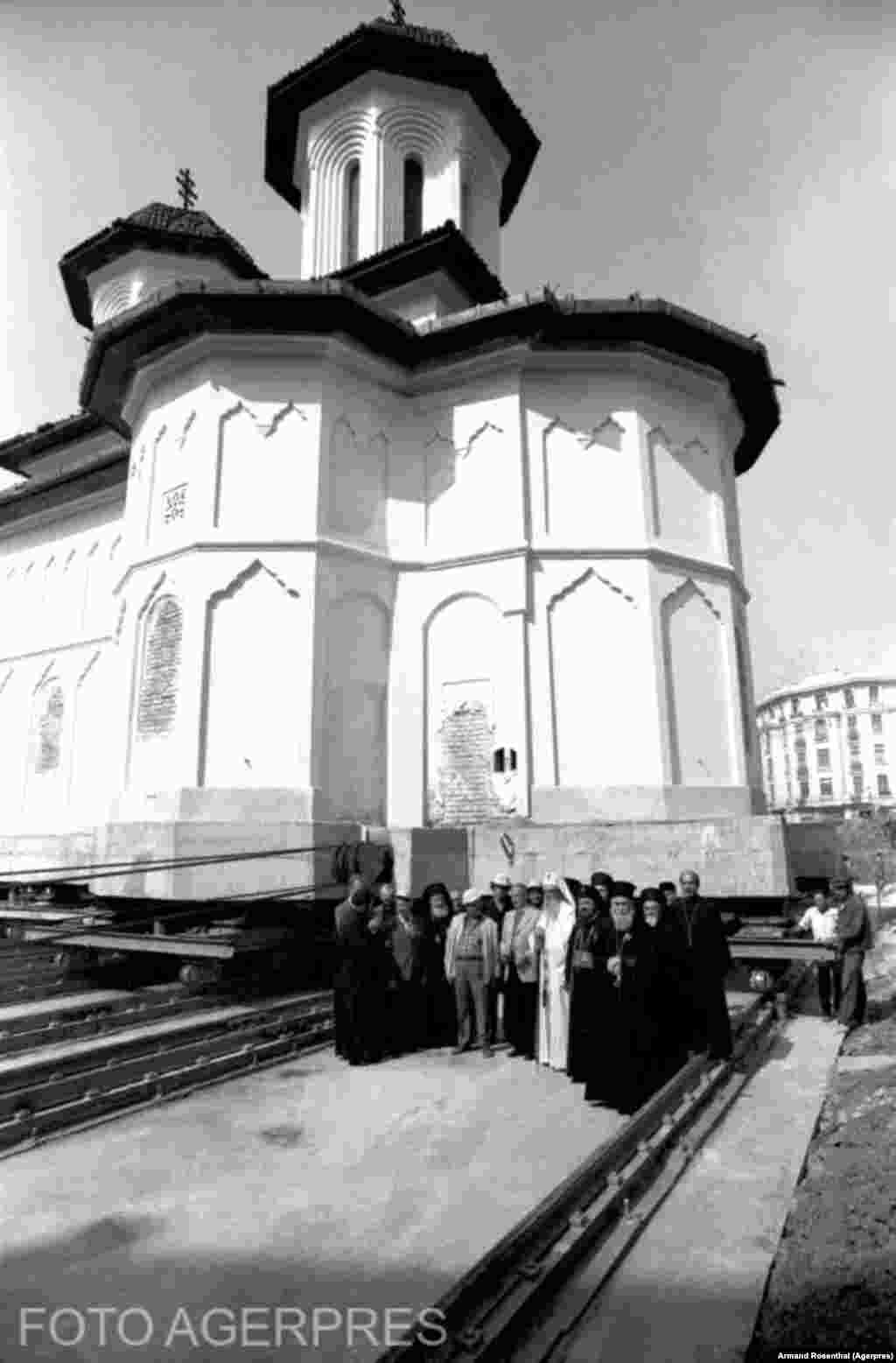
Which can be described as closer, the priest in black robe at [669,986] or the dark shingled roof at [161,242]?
the priest in black robe at [669,986]

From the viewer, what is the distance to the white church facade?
11.2 m

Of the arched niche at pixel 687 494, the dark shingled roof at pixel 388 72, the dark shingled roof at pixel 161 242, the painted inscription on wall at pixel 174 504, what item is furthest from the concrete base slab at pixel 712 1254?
the dark shingled roof at pixel 161 242

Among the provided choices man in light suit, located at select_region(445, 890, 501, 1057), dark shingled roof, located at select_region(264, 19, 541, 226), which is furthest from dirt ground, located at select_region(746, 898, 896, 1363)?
dark shingled roof, located at select_region(264, 19, 541, 226)

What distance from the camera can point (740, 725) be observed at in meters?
12.5

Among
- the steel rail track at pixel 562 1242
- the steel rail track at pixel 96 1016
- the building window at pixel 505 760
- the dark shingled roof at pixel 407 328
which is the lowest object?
the steel rail track at pixel 562 1242

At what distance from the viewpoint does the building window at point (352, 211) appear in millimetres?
16172

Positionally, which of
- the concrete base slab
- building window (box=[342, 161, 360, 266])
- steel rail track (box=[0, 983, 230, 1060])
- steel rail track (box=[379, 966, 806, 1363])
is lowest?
the concrete base slab

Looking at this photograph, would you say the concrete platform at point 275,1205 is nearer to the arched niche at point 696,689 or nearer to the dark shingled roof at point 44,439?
the arched niche at point 696,689

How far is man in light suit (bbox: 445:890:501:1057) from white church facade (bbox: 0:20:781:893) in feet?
11.6

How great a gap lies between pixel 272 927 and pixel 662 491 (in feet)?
27.8

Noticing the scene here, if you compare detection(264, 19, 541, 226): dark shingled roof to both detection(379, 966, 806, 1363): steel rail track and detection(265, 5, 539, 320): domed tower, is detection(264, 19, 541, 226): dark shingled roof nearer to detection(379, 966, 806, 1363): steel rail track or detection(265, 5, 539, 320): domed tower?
detection(265, 5, 539, 320): domed tower

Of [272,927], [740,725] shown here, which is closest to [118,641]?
[272,927]

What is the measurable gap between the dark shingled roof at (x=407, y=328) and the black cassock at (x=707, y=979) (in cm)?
901

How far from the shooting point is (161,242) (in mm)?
20172
